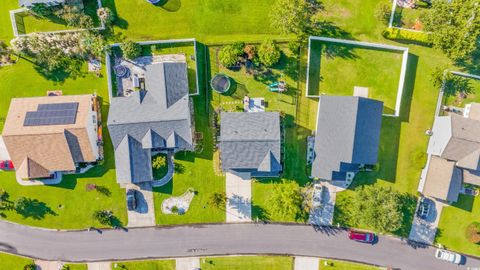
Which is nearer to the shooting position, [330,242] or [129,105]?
[129,105]

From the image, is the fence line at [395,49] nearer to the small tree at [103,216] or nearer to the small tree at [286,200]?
the small tree at [286,200]

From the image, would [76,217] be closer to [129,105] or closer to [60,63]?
[129,105]

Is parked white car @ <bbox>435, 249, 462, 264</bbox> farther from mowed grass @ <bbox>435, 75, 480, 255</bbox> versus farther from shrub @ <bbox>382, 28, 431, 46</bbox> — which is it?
shrub @ <bbox>382, 28, 431, 46</bbox>

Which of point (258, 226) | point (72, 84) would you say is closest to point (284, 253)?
point (258, 226)

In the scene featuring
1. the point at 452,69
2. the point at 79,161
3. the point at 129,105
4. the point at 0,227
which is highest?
the point at 452,69

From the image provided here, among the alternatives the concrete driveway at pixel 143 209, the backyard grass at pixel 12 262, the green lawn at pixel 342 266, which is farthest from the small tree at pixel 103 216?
the green lawn at pixel 342 266

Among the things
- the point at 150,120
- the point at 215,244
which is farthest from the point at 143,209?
the point at 150,120

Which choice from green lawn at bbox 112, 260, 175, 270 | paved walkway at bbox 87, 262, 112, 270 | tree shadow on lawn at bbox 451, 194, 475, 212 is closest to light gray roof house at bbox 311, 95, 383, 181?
tree shadow on lawn at bbox 451, 194, 475, 212
